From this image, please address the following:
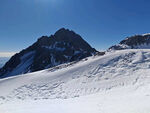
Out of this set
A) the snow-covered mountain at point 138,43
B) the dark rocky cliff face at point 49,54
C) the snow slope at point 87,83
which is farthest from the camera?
the dark rocky cliff face at point 49,54

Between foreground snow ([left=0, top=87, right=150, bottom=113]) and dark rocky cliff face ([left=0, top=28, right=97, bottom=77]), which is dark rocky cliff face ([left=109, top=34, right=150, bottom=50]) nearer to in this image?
dark rocky cliff face ([left=0, top=28, right=97, bottom=77])

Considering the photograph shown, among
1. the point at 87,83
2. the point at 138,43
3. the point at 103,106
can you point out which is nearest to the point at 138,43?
the point at 138,43

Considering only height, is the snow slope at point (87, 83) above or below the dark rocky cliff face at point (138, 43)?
below

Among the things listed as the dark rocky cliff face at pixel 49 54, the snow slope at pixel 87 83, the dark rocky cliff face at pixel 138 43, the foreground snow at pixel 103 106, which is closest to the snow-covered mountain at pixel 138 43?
the dark rocky cliff face at pixel 138 43

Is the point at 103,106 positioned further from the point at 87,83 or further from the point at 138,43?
the point at 138,43

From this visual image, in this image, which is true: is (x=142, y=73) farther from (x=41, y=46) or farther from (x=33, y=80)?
(x=41, y=46)

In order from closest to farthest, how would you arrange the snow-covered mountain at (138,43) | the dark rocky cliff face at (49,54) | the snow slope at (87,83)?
the snow slope at (87,83) < the snow-covered mountain at (138,43) < the dark rocky cliff face at (49,54)

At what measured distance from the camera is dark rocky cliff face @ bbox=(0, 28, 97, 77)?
9412 cm

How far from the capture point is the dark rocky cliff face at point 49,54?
94125 mm

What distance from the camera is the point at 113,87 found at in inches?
487

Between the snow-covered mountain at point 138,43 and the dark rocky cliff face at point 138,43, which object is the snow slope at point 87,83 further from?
the dark rocky cliff face at point 138,43

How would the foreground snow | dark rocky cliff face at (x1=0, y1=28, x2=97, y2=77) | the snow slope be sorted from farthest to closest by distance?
dark rocky cliff face at (x1=0, y1=28, x2=97, y2=77)
the snow slope
the foreground snow

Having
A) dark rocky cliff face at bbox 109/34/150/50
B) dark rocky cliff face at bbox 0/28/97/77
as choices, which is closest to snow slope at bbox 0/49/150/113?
dark rocky cliff face at bbox 109/34/150/50

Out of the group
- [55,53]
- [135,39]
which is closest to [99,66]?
[135,39]
